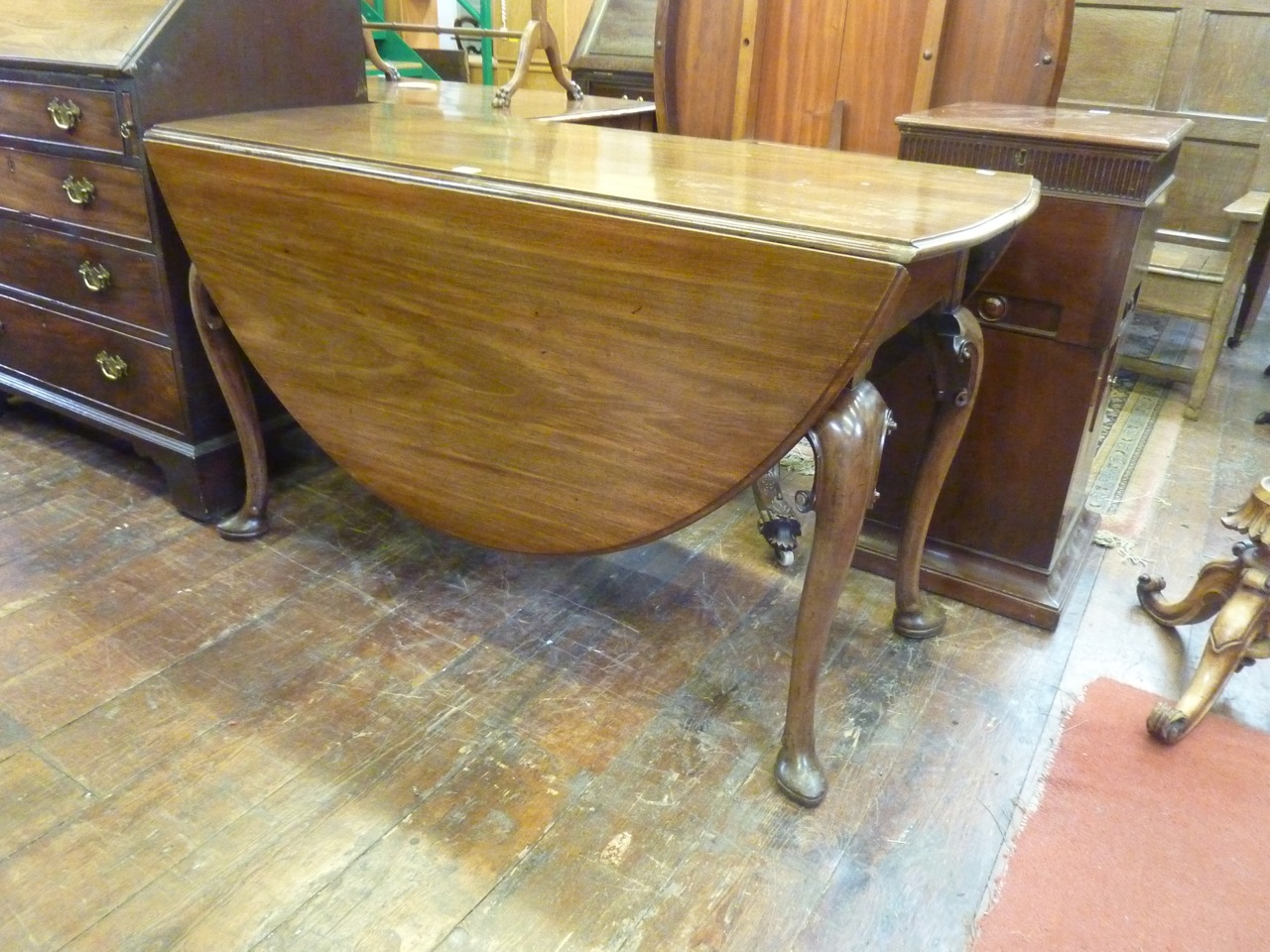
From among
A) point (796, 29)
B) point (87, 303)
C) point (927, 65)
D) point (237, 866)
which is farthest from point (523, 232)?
point (796, 29)

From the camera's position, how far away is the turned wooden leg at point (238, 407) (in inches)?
59.3

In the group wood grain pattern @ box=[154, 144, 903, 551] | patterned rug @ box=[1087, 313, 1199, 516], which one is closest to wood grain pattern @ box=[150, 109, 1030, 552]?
wood grain pattern @ box=[154, 144, 903, 551]

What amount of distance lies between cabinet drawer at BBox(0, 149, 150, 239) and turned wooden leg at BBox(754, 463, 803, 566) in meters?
1.14

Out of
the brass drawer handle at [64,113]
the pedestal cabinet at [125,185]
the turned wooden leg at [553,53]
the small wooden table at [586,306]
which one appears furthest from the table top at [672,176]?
the turned wooden leg at [553,53]

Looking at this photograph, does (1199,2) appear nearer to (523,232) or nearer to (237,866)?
(523,232)

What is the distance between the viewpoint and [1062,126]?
1369mm

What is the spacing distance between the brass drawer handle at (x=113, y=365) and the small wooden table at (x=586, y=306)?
0.34 m

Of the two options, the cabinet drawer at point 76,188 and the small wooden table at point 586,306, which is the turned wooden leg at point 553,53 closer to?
the small wooden table at point 586,306

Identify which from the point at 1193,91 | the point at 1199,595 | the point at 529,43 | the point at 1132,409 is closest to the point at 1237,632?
the point at 1199,595

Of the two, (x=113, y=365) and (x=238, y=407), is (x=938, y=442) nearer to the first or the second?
(x=238, y=407)

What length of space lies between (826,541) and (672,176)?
0.48 meters

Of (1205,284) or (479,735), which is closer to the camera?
(479,735)

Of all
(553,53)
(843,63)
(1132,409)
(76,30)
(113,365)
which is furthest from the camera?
(1132,409)

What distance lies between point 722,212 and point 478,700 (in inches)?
30.9
